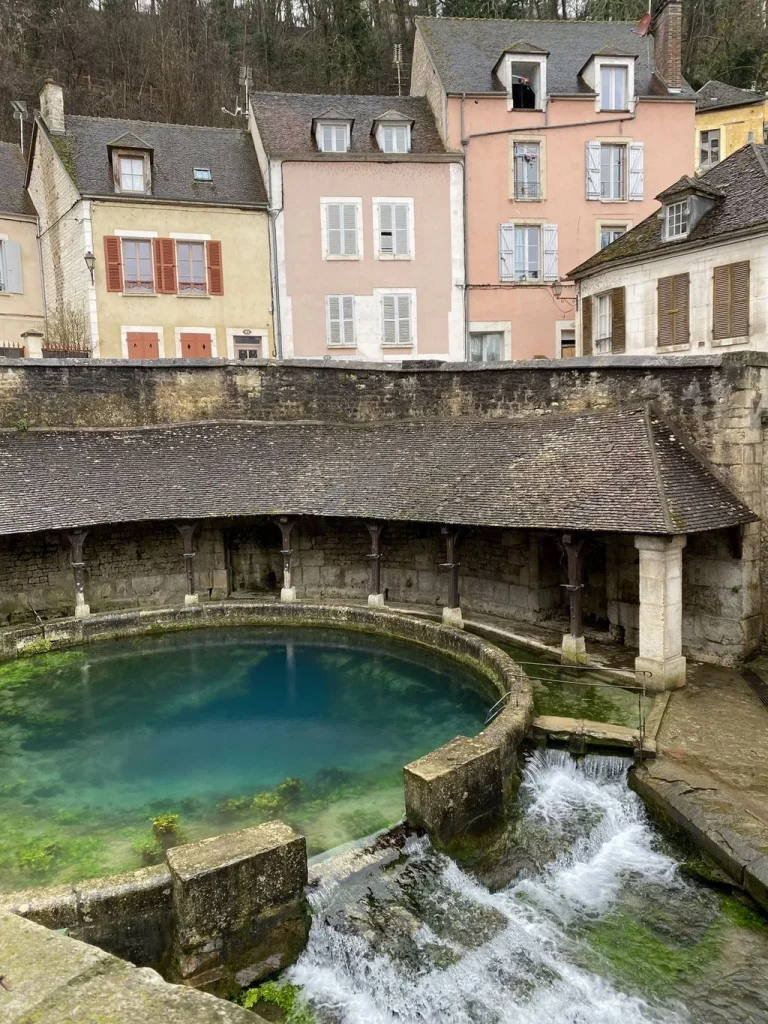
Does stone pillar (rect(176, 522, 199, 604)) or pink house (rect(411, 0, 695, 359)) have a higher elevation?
pink house (rect(411, 0, 695, 359))

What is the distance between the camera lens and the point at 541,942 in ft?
16.8

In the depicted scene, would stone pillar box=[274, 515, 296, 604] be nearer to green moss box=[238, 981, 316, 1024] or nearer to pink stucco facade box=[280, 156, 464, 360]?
pink stucco facade box=[280, 156, 464, 360]

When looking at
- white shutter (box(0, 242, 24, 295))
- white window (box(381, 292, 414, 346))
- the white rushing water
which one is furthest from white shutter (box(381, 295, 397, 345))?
the white rushing water

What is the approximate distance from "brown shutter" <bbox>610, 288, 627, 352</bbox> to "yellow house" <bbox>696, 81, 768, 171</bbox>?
10054 mm

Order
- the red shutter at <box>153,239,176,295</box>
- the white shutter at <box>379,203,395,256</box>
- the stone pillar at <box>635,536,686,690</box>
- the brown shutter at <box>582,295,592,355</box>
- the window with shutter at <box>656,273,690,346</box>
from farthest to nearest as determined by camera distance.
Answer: the white shutter at <box>379,203,395,256</box> < the red shutter at <box>153,239,176,295</box> < the brown shutter at <box>582,295,592,355</box> < the window with shutter at <box>656,273,690,346</box> < the stone pillar at <box>635,536,686,690</box>

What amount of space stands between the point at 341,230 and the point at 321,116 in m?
2.58

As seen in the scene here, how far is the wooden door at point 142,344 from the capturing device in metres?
16.6

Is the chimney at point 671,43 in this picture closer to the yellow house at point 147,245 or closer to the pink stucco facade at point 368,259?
the pink stucco facade at point 368,259

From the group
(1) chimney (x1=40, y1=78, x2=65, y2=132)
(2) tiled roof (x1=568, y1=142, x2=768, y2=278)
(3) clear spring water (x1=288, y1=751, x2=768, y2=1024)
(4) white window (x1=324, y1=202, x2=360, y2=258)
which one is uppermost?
(1) chimney (x1=40, y1=78, x2=65, y2=132)

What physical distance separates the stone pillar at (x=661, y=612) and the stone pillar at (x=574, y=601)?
81 cm

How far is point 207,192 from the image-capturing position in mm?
17109

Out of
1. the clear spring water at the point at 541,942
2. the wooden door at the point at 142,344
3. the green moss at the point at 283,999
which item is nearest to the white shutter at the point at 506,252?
the wooden door at the point at 142,344

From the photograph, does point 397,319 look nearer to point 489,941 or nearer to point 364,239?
point 364,239

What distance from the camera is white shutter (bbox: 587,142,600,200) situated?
1762 cm
